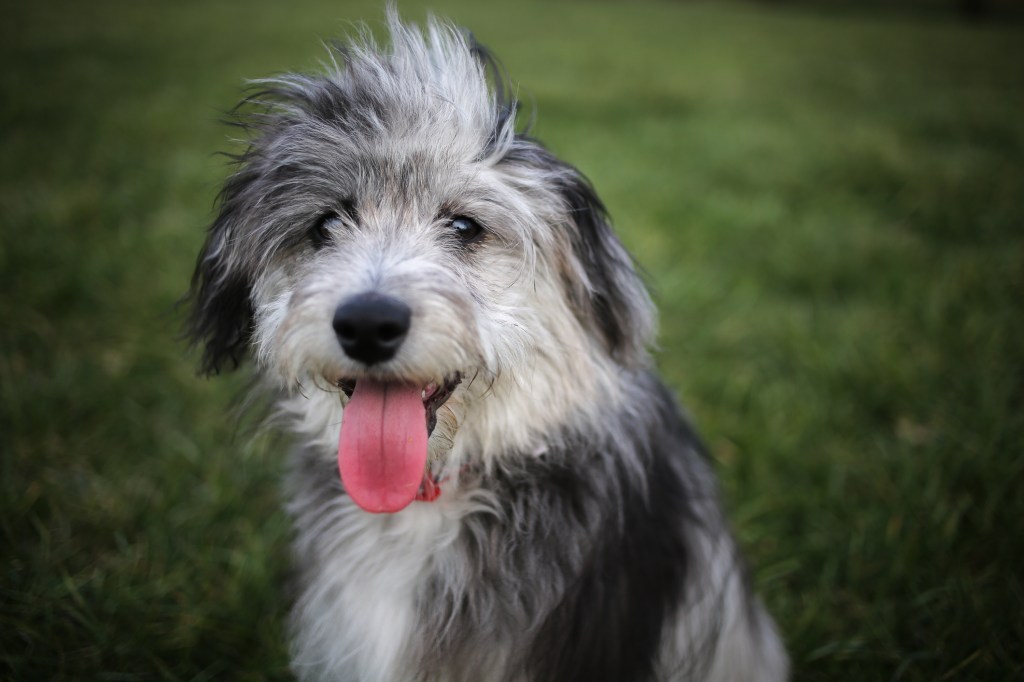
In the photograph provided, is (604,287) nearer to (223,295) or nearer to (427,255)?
(427,255)

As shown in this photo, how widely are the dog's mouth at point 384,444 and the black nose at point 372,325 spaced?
0.17 meters

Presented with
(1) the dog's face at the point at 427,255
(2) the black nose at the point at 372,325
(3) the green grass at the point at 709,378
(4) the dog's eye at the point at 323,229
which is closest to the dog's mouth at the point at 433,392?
(1) the dog's face at the point at 427,255

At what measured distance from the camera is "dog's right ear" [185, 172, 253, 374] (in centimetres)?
193

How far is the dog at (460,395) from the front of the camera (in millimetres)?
1717

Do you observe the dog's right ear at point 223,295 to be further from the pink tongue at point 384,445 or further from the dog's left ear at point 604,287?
the dog's left ear at point 604,287

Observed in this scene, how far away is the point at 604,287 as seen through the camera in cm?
199

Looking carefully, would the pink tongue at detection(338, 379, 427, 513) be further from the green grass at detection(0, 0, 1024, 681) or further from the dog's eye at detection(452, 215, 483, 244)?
the green grass at detection(0, 0, 1024, 681)

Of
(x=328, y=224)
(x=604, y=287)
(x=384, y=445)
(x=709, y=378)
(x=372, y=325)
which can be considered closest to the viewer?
(x=372, y=325)

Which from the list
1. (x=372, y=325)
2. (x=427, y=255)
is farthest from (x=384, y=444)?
(x=427, y=255)

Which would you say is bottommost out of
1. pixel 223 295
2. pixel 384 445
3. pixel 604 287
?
pixel 384 445

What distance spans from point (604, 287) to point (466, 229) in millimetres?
464

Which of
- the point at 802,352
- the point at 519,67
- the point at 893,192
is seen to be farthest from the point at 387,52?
the point at 519,67

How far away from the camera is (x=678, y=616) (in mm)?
1970

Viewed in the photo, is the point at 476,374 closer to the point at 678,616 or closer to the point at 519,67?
the point at 678,616
